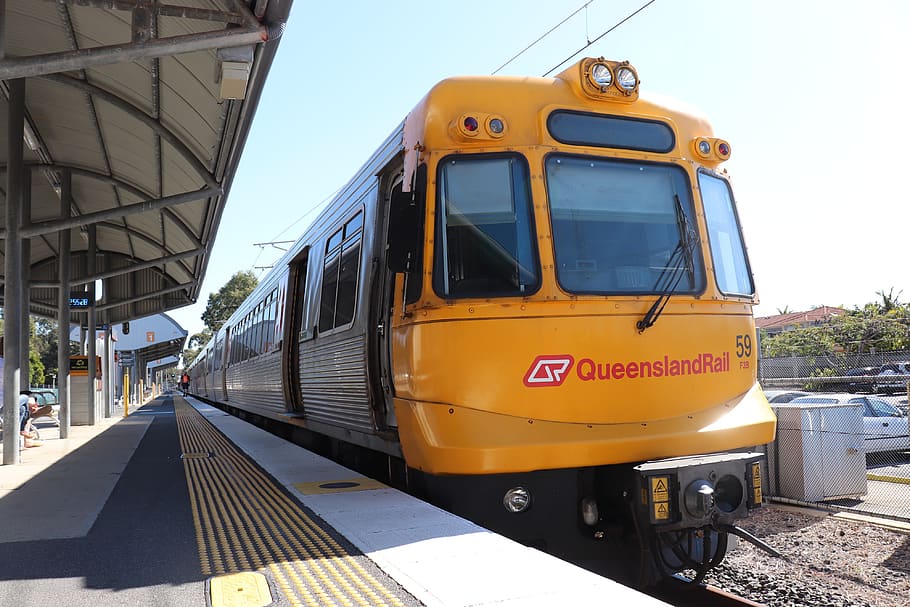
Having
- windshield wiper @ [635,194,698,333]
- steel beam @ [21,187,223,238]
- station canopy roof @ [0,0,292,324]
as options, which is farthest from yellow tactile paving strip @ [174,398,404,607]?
steel beam @ [21,187,223,238]

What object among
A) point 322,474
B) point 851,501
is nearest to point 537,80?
point 322,474

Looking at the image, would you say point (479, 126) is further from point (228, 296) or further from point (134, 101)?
point (228, 296)

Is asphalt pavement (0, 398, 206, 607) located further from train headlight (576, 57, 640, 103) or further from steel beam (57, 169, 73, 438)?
steel beam (57, 169, 73, 438)

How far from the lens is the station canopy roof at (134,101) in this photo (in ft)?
22.5

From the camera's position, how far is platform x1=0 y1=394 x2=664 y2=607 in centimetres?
328

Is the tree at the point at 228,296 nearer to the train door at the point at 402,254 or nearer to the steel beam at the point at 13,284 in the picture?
the steel beam at the point at 13,284

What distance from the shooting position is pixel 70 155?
1320cm

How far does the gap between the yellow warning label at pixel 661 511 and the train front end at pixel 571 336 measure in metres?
0.01

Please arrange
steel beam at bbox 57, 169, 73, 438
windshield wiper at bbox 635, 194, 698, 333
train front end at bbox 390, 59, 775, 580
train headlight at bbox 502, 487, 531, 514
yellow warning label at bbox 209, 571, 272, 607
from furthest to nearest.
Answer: steel beam at bbox 57, 169, 73, 438 < windshield wiper at bbox 635, 194, 698, 333 < train headlight at bbox 502, 487, 531, 514 < train front end at bbox 390, 59, 775, 580 < yellow warning label at bbox 209, 571, 272, 607

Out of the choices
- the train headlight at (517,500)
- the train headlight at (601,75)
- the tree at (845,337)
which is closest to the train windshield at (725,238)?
the train headlight at (601,75)

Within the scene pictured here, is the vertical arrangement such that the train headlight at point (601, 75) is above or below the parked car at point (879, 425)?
above

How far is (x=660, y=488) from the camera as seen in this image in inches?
167

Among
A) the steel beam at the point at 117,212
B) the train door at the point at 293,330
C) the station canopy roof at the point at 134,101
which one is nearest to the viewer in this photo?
the station canopy roof at the point at 134,101

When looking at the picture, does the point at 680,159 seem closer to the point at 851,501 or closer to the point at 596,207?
the point at 596,207
